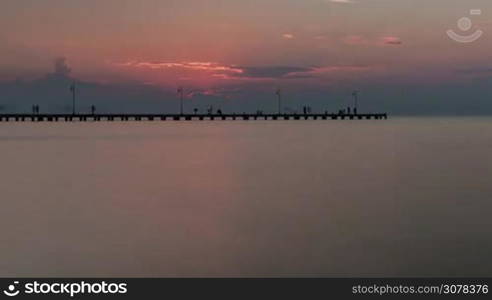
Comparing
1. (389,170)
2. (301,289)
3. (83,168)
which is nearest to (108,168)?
(83,168)

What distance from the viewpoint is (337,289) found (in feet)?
34.8

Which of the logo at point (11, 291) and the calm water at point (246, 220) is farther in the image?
the calm water at point (246, 220)

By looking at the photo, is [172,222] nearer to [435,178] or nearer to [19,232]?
[19,232]

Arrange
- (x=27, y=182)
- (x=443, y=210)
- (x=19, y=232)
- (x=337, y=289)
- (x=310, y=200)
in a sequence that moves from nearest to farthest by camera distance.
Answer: (x=337, y=289), (x=19, y=232), (x=443, y=210), (x=310, y=200), (x=27, y=182)

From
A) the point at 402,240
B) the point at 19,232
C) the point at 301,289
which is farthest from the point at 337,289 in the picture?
the point at 19,232

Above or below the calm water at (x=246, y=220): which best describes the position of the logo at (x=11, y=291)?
above

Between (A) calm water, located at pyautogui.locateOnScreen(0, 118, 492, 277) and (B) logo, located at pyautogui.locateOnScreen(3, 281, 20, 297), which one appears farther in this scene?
(A) calm water, located at pyautogui.locateOnScreen(0, 118, 492, 277)

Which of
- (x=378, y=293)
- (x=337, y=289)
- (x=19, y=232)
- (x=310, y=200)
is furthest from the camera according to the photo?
Answer: (x=310, y=200)

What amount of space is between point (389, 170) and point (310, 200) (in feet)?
37.1

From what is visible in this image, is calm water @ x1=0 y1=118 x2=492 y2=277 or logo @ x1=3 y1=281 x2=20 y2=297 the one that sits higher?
logo @ x1=3 y1=281 x2=20 y2=297

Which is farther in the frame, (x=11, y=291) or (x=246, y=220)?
(x=246, y=220)

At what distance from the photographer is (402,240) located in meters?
15.0

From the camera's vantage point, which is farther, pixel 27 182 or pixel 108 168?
pixel 108 168

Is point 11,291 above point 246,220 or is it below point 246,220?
above
